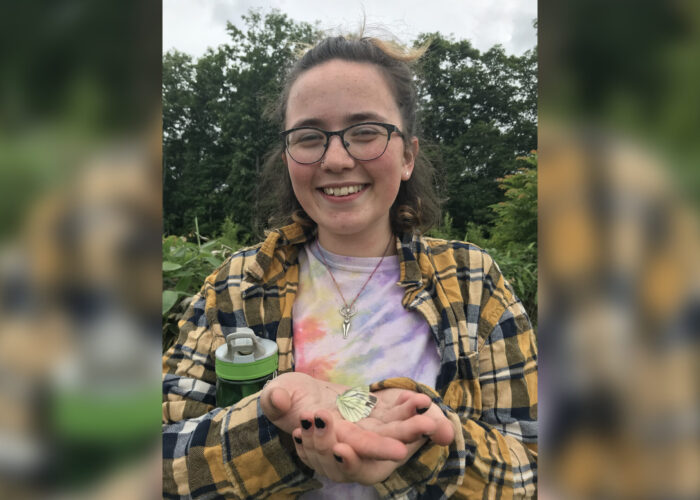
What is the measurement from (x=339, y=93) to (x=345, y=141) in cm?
10

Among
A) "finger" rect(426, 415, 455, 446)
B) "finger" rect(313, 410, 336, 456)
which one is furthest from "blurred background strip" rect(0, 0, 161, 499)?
"finger" rect(426, 415, 455, 446)

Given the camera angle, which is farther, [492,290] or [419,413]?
[492,290]

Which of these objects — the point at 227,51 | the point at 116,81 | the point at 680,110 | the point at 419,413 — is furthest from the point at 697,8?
the point at 227,51

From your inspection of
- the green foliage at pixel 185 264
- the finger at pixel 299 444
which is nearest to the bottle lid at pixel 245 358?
the finger at pixel 299 444

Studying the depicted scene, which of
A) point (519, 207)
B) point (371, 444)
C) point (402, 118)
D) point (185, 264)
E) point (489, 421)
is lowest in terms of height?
point (489, 421)

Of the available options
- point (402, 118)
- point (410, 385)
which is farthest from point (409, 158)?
point (410, 385)

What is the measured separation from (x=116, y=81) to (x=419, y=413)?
1.68 feet

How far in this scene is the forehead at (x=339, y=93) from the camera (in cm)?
79

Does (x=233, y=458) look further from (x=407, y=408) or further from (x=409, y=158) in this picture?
(x=409, y=158)

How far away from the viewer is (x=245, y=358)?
67cm

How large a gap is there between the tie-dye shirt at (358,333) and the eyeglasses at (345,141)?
250 millimetres

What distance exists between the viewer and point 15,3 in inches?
7.6

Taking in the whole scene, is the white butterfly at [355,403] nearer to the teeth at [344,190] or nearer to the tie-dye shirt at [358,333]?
the tie-dye shirt at [358,333]

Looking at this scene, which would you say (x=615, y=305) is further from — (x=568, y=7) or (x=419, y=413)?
(x=419, y=413)
